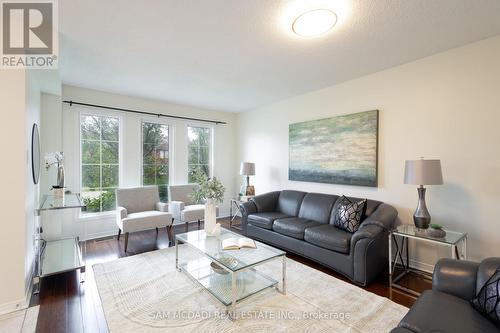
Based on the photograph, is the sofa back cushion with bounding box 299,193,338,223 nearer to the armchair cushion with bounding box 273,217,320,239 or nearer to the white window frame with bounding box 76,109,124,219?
the armchair cushion with bounding box 273,217,320,239

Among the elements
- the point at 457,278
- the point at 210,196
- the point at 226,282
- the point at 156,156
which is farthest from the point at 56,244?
the point at 457,278

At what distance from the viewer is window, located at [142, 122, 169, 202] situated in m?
4.66

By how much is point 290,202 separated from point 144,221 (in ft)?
7.66

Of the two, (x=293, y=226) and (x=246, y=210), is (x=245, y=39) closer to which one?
(x=293, y=226)

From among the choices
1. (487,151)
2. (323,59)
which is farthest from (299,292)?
(323,59)

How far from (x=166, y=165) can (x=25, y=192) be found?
2.82 metres

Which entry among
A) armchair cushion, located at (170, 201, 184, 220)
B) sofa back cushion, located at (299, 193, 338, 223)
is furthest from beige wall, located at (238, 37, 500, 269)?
armchair cushion, located at (170, 201, 184, 220)

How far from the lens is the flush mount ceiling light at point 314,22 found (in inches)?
75.3

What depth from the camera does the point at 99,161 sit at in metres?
4.19

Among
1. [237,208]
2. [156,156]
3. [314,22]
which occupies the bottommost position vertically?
[237,208]

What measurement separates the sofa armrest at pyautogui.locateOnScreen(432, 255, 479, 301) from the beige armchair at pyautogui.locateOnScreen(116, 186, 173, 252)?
3.39m

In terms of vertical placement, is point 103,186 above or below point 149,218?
above

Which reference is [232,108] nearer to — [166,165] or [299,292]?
[166,165]

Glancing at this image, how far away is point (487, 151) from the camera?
241 cm
